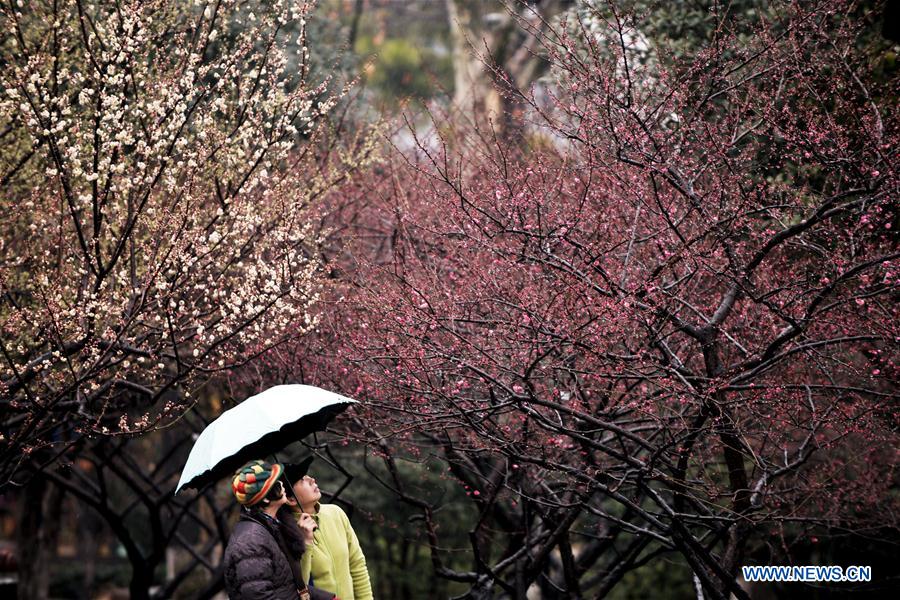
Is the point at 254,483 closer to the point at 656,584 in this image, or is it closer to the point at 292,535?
the point at 292,535

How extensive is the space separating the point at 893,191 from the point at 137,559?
26.7 ft

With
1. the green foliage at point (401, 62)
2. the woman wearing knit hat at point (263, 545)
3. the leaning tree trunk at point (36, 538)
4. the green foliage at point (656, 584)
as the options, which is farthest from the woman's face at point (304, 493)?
the green foliage at point (401, 62)

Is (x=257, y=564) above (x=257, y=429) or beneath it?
beneath

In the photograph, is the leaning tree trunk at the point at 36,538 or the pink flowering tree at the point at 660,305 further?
the leaning tree trunk at the point at 36,538

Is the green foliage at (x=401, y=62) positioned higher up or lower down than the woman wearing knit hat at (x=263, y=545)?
higher up

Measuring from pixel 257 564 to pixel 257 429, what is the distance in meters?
0.72

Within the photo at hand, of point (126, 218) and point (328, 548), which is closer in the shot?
point (328, 548)

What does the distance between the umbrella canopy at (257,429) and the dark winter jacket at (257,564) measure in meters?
0.45

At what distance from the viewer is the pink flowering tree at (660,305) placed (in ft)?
18.3

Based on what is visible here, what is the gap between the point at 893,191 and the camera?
5227mm

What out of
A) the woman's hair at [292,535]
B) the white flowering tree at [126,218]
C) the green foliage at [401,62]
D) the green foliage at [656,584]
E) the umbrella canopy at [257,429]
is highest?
the green foliage at [401,62]

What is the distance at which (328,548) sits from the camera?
4812mm

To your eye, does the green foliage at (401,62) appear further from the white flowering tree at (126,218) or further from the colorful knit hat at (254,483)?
the colorful knit hat at (254,483)

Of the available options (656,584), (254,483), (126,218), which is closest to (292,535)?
(254,483)
